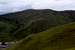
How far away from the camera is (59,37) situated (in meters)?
29.1

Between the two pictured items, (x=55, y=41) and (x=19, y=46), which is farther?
(x=19, y=46)

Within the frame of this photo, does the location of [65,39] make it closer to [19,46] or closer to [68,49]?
[68,49]

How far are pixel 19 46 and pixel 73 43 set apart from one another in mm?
6769

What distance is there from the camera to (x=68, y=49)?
2552 centimetres

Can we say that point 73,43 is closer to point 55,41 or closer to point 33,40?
point 55,41

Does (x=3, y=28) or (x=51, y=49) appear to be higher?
(x=51, y=49)

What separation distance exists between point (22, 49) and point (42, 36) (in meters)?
3.63

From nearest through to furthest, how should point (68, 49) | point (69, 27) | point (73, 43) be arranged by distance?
point (68, 49) < point (73, 43) < point (69, 27)

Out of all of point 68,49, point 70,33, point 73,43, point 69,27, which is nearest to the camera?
point 68,49

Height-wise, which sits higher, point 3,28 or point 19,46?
point 19,46

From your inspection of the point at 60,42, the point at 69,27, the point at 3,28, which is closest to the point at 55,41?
the point at 60,42

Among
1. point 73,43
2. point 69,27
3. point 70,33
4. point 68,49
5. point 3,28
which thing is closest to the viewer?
point 68,49

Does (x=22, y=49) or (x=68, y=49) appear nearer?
(x=68, y=49)

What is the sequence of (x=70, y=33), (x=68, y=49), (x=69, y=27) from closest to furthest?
(x=68, y=49) < (x=70, y=33) < (x=69, y=27)
